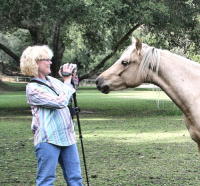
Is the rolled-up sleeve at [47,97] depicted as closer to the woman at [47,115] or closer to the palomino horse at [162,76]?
the woman at [47,115]

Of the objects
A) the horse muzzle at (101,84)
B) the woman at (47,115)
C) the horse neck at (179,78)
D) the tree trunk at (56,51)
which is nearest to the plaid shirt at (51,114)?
the woman at (47,115)

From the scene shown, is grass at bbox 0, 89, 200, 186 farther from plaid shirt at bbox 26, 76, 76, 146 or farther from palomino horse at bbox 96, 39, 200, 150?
plaid shirt at bbox 26, 76, 76, 146

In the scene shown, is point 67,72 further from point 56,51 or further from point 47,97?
point 56,51

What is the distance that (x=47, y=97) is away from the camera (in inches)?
196

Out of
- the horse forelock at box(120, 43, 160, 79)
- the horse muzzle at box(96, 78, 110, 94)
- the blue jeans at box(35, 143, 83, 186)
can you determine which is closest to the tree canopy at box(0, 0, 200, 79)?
the horse muzzle at box(96, 78, 110, 94)

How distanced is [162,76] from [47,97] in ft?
5.12

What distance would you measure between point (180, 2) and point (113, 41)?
6.03 m

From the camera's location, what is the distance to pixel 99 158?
9.75 metres

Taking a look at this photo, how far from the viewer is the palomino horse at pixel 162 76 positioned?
226 inches

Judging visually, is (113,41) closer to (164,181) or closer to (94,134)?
(94,134)

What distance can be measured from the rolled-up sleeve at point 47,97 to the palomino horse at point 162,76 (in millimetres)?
867

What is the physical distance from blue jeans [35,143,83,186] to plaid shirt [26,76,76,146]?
8 centimetres

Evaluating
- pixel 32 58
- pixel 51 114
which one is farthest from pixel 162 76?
pixel 32 58

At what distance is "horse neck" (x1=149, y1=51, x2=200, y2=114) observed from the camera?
579 cm
